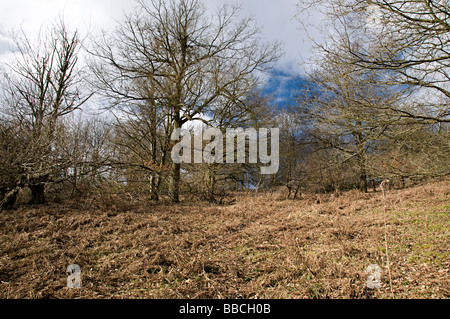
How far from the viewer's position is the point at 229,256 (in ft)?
12.1

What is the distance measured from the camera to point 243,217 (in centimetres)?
642

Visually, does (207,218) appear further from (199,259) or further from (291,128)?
(291,128)

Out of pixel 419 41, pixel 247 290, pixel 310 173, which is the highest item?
pixel 419 41

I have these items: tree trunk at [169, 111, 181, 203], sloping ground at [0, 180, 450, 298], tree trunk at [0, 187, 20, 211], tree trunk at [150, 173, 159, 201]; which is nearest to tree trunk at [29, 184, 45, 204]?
tree trunk at [0, 187, 20, 211]

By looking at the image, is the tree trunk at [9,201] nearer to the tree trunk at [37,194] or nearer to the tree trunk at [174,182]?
the tree trunk at [37,194]

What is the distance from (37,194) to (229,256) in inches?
335

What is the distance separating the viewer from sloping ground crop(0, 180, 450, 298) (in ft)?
8.34

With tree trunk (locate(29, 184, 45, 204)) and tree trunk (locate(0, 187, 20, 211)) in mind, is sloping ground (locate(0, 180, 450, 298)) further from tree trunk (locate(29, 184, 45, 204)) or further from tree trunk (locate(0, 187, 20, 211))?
tree trunk (locate(29, 184, 45, 204))

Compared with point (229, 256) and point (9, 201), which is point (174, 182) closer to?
point (9, 201)

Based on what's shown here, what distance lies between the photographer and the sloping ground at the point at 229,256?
8.34 ft

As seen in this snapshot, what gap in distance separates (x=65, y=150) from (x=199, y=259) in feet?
23.4

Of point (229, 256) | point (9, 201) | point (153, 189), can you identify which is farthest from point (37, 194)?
point (229, 256)
